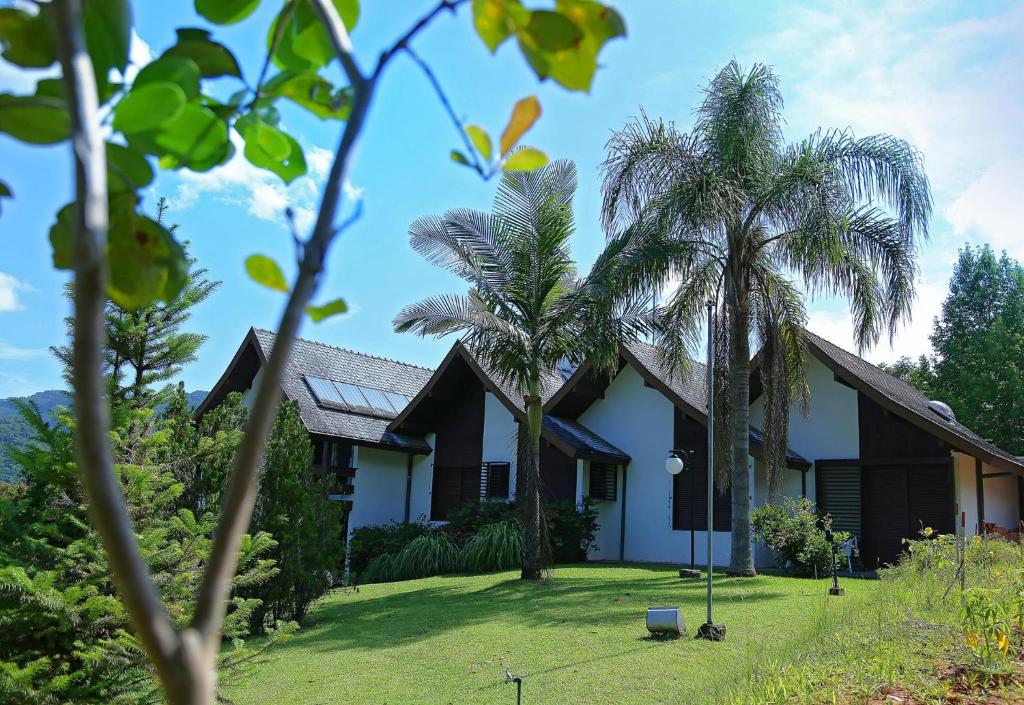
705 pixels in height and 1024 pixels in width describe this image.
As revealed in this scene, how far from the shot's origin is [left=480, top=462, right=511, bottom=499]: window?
2100 centimetres

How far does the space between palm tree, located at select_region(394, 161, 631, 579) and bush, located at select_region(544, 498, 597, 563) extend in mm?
2891

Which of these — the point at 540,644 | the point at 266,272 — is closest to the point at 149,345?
the point at 540,644

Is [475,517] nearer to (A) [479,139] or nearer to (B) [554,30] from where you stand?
(A) [479,139]

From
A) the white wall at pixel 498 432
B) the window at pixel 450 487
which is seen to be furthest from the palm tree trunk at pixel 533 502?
the window at pixel 450 487

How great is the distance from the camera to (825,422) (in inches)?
747

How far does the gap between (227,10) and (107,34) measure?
18 centimetres

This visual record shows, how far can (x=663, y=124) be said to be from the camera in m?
15.4

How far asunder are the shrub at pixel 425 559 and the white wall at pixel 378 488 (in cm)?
353

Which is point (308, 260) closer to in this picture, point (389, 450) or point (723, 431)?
point (723, 431)

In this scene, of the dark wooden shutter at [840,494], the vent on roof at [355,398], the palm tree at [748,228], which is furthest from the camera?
the vent on roof at [355,398]

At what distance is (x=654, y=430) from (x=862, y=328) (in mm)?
6314

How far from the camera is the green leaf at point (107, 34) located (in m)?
0.95

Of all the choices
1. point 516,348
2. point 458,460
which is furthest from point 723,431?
point 458,460

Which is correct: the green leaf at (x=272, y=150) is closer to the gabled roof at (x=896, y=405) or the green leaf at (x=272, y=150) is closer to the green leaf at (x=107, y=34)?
the green leaf at (x=107, y=34)
